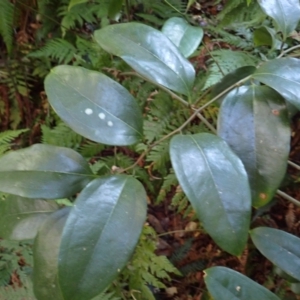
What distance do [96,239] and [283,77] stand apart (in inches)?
15.1

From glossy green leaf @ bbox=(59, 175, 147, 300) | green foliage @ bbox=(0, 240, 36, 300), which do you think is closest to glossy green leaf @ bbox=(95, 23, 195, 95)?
glossy green leaf @ bbox=(59, 175, 147, 300)

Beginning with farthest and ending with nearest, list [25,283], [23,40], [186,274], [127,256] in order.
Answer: [23,40] → [186,274] → [25,283] → [127,256]

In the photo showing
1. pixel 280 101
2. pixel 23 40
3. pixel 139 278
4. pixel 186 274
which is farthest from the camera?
pixel 23 40

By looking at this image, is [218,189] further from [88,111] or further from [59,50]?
[59,50]

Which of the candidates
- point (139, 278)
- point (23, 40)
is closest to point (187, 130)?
point (139, 278)

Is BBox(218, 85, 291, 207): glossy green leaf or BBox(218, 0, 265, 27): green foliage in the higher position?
BBox(218, 85, 291, 207): glossy green leaf

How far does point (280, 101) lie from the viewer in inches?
25.7

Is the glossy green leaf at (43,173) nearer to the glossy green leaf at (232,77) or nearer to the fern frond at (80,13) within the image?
the glossy green leaf at (232,77)

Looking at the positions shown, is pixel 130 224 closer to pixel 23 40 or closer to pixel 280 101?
pixel 280 101

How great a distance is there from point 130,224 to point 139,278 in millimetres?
724

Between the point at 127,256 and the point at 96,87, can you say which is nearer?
the point at 127,256

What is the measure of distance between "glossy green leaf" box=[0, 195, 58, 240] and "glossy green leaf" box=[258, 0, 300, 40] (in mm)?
546

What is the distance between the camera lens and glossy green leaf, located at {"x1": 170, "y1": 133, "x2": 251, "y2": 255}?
1.78 ft

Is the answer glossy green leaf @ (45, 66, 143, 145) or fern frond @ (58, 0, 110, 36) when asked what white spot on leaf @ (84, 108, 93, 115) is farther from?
fern frond @ (58, 0, 110, 36)
